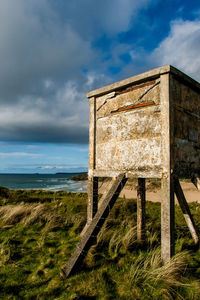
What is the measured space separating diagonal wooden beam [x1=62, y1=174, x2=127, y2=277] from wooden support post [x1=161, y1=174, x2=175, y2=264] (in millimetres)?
980

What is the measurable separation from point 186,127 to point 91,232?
10.1 ft

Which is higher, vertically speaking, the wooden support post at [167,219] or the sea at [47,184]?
the wooden support post at [167,219]

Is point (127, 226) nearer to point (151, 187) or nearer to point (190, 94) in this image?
point (190, 94)

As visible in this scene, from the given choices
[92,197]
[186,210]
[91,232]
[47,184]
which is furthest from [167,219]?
[47,184]

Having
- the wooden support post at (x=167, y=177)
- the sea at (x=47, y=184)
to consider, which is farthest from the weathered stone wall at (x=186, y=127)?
the sea at (x=47, y=184)

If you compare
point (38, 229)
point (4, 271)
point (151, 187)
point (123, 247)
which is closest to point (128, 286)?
point (123, 247)

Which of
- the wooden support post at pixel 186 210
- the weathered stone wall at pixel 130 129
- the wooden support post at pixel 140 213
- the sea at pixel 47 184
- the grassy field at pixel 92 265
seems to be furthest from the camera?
the sea at pixel 47 184

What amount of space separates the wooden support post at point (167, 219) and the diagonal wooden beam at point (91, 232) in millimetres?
980

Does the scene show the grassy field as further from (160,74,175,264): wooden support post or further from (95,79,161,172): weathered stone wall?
(95,79,161,172): weathered stone wall

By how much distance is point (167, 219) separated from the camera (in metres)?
3.92

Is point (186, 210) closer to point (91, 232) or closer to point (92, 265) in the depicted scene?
point (91, 232)

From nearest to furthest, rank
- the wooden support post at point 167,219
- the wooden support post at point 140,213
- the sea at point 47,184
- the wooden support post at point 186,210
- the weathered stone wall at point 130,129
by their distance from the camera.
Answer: the wooden support post at point 167,219
the weathered stone wall at point 130,129
the wooden support post at point 186,210
the wooden support post at point 140,213
the sea at point 47,184

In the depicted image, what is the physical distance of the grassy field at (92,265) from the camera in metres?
3.24

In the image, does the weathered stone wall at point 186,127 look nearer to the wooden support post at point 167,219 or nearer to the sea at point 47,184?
the wooden support post at point 167,219
